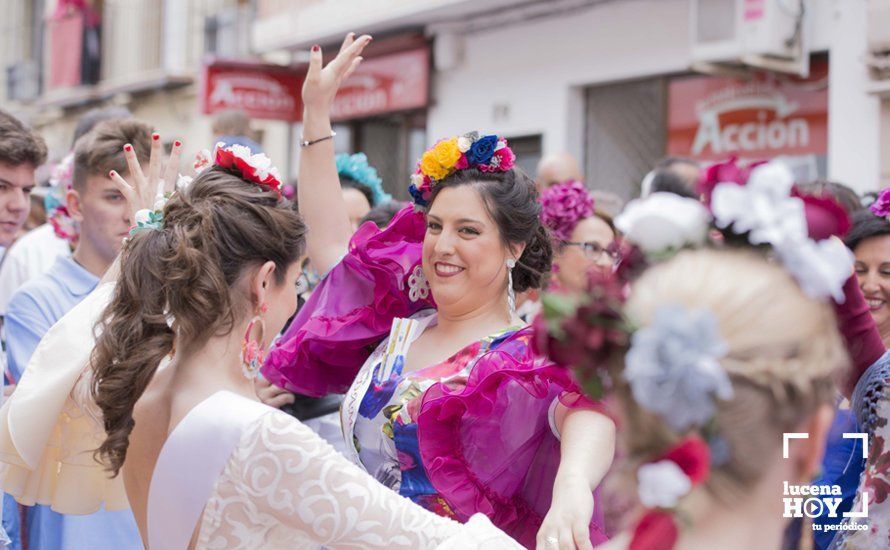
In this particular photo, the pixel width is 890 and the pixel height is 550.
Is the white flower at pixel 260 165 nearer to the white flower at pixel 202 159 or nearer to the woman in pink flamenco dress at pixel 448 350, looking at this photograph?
the white flower at pixel 202 159

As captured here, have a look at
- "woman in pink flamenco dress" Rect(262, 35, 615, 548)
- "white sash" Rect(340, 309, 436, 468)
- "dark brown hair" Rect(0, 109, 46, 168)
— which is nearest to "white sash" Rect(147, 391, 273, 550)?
"woman in pink flamenco dress" Rect(262, 35, 615, 548)

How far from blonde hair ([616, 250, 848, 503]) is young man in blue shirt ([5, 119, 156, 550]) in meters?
2.38

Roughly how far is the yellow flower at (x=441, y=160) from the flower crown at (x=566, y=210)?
158 cm

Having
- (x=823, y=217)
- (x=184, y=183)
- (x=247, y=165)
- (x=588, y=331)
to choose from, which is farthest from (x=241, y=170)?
(x=823, y=217)

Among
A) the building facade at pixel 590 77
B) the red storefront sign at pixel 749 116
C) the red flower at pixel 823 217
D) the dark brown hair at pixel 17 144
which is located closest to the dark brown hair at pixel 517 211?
the dark brown hair at pixel 17 144

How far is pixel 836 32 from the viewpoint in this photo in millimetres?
6609

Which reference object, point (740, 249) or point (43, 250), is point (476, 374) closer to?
point (740, 249)

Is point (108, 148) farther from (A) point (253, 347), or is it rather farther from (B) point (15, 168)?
(A) point (253, 347)

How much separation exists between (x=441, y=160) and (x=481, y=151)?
0.11m

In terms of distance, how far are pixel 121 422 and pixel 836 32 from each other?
572cm

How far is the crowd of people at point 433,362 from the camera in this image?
1.25m

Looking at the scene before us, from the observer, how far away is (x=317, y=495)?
1.76 m

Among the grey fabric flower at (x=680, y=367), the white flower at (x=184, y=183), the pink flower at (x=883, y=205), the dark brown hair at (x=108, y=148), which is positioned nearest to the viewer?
the grey fabric flower at (x=680, y=367)

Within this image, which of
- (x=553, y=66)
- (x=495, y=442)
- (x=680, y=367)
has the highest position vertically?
(x=553, y=66)
